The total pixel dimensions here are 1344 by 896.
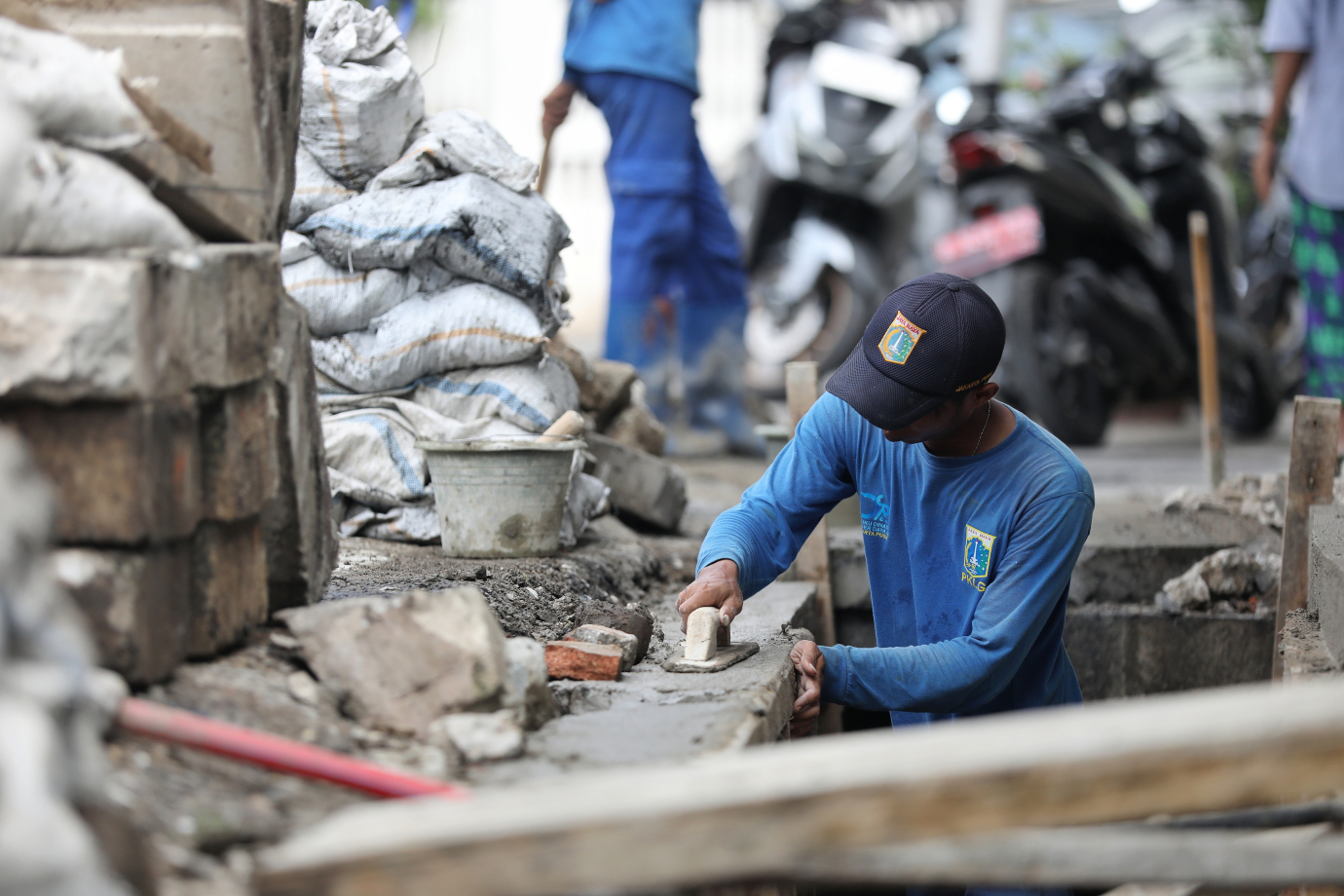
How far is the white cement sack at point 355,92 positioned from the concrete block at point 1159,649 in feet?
7.19

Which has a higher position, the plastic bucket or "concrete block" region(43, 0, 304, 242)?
"concrete block" region(43, 0, 304, 242)

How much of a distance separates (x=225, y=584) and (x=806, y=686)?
1.04m

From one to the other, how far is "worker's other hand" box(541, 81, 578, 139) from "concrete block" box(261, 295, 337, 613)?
247 centimetres

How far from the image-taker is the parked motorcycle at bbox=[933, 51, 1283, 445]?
6.04 metres

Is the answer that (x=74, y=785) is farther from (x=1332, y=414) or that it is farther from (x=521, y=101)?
(x=521, y=101)

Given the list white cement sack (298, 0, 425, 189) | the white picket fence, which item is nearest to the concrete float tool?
white cement sack (298, 0, 425, 189)

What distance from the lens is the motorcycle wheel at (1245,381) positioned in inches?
264

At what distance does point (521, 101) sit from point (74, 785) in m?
14.2

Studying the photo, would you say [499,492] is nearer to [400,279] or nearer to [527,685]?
[400,279]

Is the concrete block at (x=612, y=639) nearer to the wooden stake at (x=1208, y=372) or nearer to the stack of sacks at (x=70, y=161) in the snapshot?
the stack of sacks at (x=70, y=161)

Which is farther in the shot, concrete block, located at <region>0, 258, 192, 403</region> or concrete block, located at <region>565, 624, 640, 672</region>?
concrete block, located at <region>565, 624, 640, 672</region>

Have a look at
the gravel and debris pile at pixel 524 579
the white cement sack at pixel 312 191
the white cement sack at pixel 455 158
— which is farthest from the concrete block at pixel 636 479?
the white cement sack at pixel 312 191

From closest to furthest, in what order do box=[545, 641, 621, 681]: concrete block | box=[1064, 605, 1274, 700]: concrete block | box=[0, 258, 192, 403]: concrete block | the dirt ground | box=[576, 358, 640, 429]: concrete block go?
the dirt ground
box=[0, 258, 192, 403]: concrete block
box=[545, 641, 621, 681]: concrete block
box=[1064, 605, 1274, 700]: concrete block
box=[576, 358, 640, 429]: concrete block

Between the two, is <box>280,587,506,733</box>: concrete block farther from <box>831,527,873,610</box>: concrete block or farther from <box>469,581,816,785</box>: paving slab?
<box>831,527,873,610</box>: concrete block
